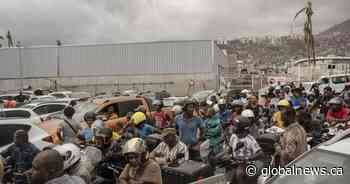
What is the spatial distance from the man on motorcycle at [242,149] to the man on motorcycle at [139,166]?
1162 millimetres

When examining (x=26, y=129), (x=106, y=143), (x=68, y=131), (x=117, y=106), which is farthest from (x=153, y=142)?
(x=117, y=106)

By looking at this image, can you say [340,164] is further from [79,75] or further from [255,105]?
→ [79,75]

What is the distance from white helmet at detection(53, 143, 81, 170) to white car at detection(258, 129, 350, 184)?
1.89m

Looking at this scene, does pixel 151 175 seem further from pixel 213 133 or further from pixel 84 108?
pixel 84 108

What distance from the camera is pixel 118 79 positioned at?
45.7 metres

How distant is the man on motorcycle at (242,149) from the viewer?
468 cm

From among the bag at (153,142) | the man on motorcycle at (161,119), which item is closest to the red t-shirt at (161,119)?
the man on motorcycle at (161,119)

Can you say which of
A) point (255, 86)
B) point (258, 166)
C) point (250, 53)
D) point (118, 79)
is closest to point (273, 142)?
point (258, 166)

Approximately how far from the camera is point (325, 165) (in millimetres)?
3549

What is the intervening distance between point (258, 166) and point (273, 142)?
0.81m

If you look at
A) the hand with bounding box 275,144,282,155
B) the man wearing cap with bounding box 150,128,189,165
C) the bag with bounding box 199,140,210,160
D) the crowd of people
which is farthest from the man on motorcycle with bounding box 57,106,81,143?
the hand with bounding box 275,144,282,155

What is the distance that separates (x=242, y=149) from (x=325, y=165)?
1.45 m

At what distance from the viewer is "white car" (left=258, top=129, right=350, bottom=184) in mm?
3396

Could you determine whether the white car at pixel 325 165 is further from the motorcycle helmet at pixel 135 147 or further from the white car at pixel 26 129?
the white car at pixel 26 129
